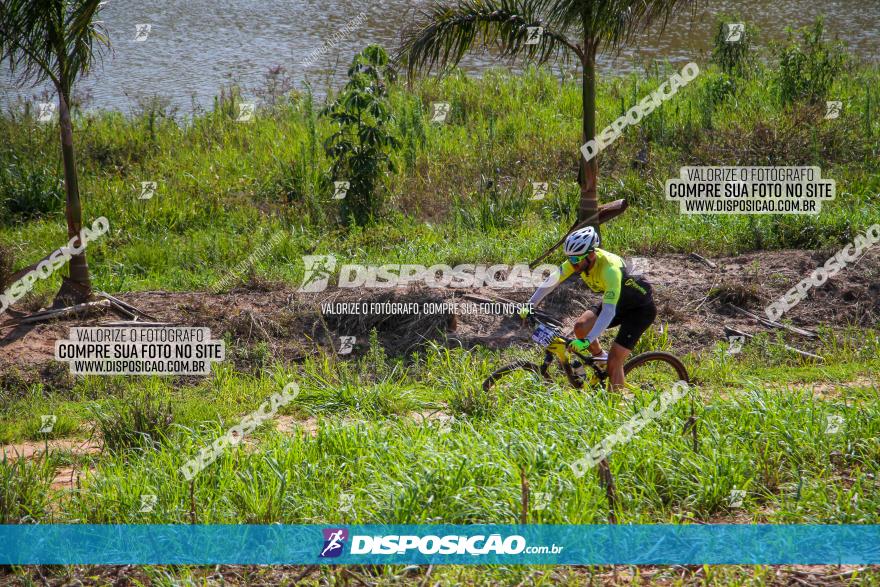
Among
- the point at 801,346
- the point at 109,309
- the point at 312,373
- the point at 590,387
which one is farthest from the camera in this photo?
the point at 109,309

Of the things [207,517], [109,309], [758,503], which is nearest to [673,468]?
[758,503]

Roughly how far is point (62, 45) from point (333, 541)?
699 cm

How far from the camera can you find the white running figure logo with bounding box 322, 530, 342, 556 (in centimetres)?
554

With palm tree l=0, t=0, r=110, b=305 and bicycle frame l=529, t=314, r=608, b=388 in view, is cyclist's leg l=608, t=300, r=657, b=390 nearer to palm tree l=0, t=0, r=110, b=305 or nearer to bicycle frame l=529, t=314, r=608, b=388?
bicycle frame l=529, t=314, r=608, b=388

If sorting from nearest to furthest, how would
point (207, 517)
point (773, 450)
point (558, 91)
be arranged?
1. point (207, 517)
2. point (773, 450)
3. point (558, 91)

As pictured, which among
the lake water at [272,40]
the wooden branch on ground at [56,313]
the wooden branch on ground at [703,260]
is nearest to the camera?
the wooden branch on ground at [56,313]

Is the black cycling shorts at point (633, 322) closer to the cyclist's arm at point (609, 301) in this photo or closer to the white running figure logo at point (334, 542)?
the cyclist's arm at point (609, 301)

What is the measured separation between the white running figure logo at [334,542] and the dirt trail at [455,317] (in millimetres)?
4516

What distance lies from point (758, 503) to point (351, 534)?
272 centimetres

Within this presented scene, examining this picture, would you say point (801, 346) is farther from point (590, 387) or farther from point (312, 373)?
point (312, 373)

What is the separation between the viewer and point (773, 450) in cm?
641

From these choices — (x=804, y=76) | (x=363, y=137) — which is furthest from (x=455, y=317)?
(x=804, y=76)

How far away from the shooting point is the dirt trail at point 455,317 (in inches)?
401

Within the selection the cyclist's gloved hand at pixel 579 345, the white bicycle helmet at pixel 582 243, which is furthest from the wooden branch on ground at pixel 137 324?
the white bicycle helmet at pixel 582 243
